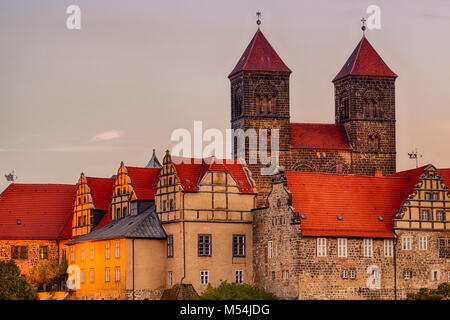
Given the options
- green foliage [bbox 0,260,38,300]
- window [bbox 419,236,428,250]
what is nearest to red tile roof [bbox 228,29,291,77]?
window [bbox 419,236,428,250]

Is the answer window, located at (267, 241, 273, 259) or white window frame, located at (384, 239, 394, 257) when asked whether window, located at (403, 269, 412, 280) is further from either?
window, located at (267, 241, 273, 259)

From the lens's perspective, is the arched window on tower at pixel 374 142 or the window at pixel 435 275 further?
the arched window on tower at pixel 374 142

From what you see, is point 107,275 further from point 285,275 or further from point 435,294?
point 435,294

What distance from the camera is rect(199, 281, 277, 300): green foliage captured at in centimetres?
9419

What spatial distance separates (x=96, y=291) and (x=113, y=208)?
9.16 metres

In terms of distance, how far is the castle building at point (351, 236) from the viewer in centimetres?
9506

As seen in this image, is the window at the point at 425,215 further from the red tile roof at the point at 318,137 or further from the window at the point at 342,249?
the red tile roof at the point at 318,137

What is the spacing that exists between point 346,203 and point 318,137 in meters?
27.2

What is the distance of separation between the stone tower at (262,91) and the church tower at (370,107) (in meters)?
6.14

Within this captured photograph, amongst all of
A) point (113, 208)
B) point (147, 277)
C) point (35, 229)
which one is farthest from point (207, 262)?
point (35, 229)

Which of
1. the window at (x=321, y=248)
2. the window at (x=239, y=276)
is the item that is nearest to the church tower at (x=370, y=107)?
the window at (x=239, y=276)

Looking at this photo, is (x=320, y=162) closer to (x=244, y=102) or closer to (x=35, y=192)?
(x=244, y=102)

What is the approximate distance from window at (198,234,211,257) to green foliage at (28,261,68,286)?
16.5 metres

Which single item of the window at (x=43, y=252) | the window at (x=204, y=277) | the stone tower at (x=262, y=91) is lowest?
the window at (x=204, y=277)
